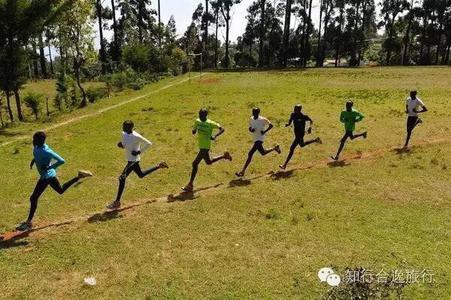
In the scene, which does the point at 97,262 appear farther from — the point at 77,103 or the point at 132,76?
the point at 132,76

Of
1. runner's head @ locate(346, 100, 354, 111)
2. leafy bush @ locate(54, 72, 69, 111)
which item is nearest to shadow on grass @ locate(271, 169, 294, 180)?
runner's head @ locate(346, 100, 354, 111)

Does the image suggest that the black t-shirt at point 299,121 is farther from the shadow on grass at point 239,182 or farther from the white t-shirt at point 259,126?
the shadow on grass at point 239,182

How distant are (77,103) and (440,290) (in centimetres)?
3198

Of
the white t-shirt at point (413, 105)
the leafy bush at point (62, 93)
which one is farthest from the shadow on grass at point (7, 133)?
the white t-shirt at point (413, 105)

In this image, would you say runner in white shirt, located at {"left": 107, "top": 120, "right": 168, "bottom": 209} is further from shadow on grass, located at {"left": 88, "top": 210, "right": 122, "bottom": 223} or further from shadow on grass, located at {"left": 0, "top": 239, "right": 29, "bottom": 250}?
shadow on grass, located at {"left": 0, "top": 239, "right": 29, "bottom": 250}

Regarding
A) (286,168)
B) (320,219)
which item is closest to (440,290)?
(320,219)

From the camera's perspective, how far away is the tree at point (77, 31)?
3256cm

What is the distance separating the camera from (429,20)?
73.3 metres

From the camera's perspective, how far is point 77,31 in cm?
3366

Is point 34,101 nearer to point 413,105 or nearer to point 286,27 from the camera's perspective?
point 413,105

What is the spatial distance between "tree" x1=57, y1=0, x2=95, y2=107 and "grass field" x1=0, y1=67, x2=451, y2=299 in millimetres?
13574

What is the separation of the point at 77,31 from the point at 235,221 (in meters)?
26.9

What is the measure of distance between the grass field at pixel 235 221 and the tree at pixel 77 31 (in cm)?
1357

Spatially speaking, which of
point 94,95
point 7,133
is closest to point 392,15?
point 94,95
